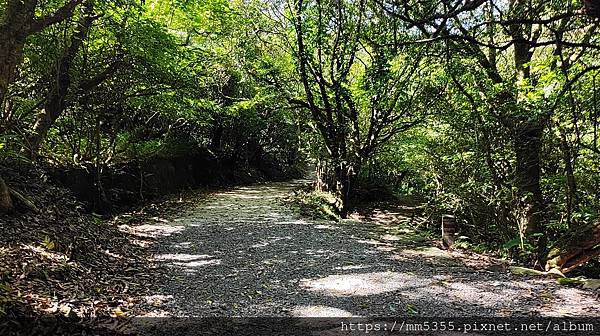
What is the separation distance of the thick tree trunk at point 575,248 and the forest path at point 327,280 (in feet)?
2.41

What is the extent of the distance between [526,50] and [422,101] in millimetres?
2593

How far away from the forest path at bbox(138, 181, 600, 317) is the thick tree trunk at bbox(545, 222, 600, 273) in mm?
734

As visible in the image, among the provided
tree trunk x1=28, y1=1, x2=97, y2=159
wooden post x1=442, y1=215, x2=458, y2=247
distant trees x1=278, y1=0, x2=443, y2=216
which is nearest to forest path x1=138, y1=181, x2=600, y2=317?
wooden post x1=442, y1=215, x2=458, y2=247

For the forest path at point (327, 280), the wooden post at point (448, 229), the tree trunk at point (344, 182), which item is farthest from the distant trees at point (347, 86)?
the forest path at point (327, 280)

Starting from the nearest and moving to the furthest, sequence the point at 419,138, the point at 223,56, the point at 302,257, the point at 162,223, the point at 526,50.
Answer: the point at 302,257, the point at 526,50, the point at 162,223, the point at 419,138, the point at 223,56

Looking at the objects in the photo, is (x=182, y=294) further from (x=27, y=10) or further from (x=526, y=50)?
(x=526, y=50)

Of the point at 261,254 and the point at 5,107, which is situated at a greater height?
A: the point at 5,107

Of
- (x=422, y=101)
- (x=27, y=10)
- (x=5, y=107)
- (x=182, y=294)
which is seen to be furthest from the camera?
(x=422, y=101)

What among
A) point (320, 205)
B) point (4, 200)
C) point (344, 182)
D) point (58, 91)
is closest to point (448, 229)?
point (344, 182)

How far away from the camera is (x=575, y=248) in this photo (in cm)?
532

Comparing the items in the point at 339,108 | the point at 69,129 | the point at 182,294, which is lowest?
the point at 182,294

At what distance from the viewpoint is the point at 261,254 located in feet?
20.8

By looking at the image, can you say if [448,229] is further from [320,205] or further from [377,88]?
[320,205]

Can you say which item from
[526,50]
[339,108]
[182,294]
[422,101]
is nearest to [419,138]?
[422,101]
